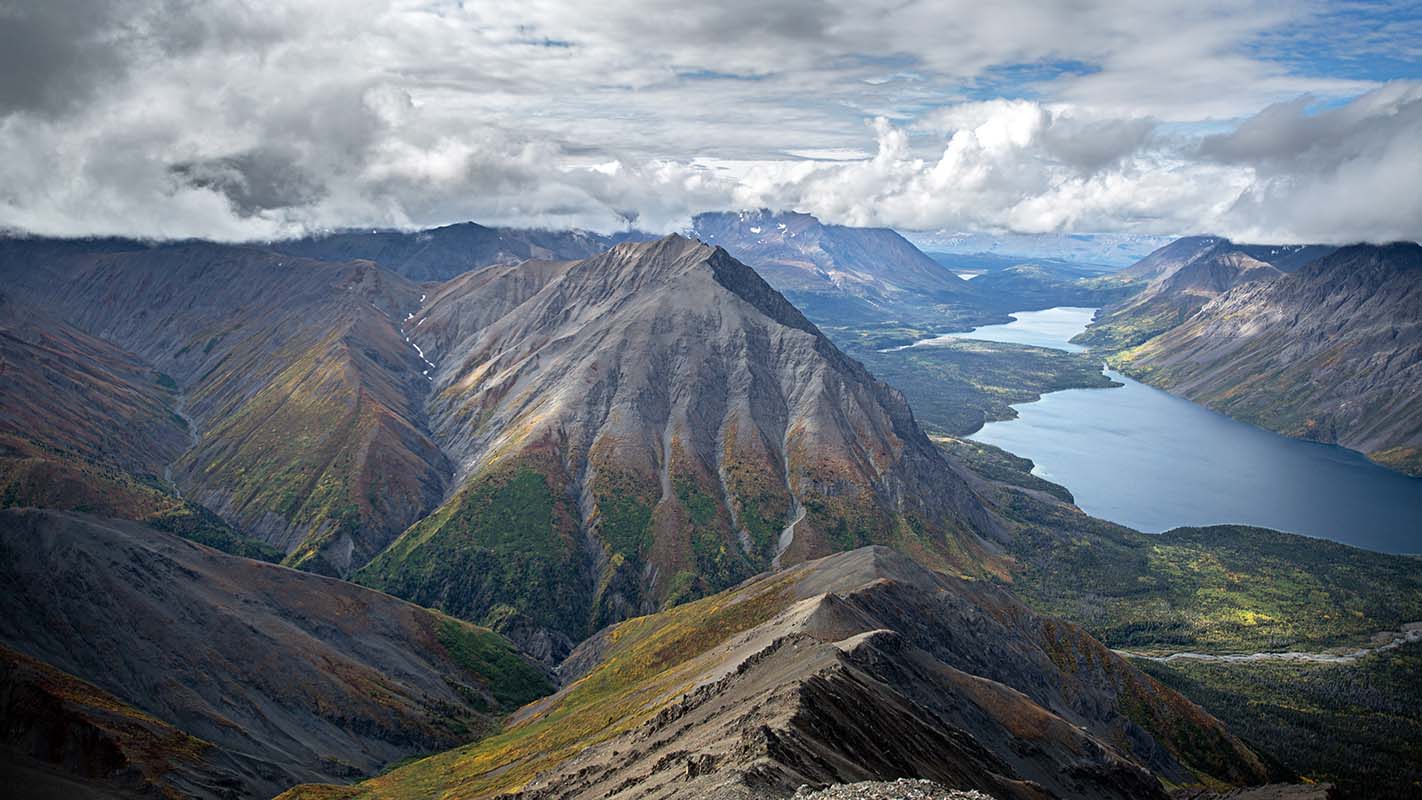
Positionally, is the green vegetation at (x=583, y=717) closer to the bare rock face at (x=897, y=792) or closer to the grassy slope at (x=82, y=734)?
Answer: the grassy slope at (x=82, y=734)

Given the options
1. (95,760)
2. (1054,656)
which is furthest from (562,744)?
(1054,656)

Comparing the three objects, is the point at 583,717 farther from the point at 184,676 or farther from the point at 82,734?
the point at 82,734

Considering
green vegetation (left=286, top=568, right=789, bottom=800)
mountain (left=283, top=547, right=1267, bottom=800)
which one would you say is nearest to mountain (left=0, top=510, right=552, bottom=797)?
→ green vegetation (left=286, top=568, right=789, bottom=800)

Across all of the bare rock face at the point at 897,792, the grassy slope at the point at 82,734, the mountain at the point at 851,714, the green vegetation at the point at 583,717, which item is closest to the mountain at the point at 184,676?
the grassy slope at the point at 82,734

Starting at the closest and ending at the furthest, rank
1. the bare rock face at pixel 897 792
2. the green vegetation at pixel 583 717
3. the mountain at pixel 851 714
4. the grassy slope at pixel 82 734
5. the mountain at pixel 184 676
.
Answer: the bare rock face at pixel 897 792, the mountain at pixel 851 714, the grassy slope at pixel 82 734, the mountain at pixel 184 676, the green vegetation at pixel 583 717

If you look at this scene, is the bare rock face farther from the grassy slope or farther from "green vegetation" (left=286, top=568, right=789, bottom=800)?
the grassy slope

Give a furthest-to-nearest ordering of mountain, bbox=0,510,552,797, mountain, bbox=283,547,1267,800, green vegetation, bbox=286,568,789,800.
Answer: green vegetation, bbox=286,568,789,800
mountain, bbox=0,510,552,797
mountain, bbox=283,547,1267,800

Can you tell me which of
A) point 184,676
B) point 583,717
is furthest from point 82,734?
point 583,717

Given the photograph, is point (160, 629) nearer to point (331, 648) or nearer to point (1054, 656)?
point (331, 648)
